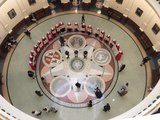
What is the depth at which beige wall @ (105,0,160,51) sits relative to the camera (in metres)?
18.2

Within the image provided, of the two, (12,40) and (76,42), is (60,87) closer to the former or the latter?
(76,42)

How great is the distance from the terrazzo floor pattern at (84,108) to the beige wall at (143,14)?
4.21 feet

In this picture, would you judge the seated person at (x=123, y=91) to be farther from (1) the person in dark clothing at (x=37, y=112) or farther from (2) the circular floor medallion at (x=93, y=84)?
(1) the person in dark clothing at (x=37, y=112)

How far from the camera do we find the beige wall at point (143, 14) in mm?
18234

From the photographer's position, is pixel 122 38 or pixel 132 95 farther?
pixel 122 38

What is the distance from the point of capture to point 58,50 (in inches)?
794

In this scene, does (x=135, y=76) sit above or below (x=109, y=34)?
below

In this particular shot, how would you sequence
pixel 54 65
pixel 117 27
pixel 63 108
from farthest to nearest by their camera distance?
pixel 117 27 → pixel 54 65 → pixel 63 108

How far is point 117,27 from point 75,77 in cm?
522

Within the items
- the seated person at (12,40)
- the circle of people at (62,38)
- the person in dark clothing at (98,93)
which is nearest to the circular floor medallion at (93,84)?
the person in dark clothing at (98,93)

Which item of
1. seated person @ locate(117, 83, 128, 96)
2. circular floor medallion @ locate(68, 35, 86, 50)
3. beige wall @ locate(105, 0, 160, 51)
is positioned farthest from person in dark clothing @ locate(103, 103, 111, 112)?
beige wall @ locate(105, 0, 160, 51)

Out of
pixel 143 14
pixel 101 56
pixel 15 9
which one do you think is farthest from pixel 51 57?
pixel 143 14

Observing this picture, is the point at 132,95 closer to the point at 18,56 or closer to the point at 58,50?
the point at 58,50

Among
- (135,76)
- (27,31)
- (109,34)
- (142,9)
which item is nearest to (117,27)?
(109,34)
